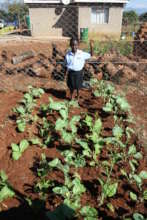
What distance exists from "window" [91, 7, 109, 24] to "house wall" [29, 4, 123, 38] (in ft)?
0.95

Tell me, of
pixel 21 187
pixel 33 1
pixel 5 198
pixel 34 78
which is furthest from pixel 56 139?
pixel 33 1

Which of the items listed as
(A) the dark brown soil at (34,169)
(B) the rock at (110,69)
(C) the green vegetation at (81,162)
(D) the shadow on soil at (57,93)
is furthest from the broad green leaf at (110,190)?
(B) the rock at (110,69)

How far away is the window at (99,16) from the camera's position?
1595cm

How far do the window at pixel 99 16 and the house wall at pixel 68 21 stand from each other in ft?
0.95

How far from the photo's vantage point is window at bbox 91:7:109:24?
15948mm

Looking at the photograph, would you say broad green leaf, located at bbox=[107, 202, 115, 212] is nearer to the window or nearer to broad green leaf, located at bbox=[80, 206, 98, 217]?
broad green leaf, located at bbox=[80, 206, 98, 217]

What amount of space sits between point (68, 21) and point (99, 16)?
2.71m

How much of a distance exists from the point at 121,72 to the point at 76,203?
444cm

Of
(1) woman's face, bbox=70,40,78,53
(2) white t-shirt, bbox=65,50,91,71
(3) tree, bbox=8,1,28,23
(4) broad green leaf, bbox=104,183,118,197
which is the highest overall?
(3) tree, bbox=8,1,28,23

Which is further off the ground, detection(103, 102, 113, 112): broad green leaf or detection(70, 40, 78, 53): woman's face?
detection(70, 40, 78, 53): woman's face

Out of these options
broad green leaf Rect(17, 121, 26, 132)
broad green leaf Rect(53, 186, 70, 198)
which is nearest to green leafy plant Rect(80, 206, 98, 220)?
broad green leaf Rect(53, 186, 70, 198)

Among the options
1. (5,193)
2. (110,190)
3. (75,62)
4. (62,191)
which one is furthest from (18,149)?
(75,62)

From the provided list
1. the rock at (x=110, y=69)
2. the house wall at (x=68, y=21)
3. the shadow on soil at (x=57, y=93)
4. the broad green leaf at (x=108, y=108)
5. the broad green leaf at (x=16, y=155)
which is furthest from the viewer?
the house wall at (x=68, y=21)

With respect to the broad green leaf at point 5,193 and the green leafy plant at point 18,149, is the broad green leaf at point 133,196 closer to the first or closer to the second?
the broad green leaf at point 5,193
